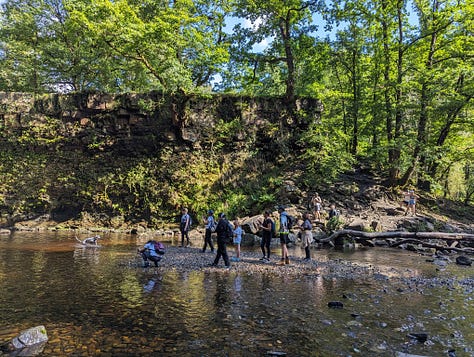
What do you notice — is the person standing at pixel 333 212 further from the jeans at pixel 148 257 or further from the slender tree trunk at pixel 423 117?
the jeans at pixel 148 257

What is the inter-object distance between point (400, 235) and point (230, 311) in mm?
14923

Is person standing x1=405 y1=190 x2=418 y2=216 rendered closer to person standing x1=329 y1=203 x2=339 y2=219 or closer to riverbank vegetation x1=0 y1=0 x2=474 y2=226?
riverbank vegetation x1=0 y1=0 x2=474 y2=226

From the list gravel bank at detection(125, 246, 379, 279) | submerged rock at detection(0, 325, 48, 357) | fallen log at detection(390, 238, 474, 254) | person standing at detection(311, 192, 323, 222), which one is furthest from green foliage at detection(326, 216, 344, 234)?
submerged rock at detection(0, 325, 48, 357)

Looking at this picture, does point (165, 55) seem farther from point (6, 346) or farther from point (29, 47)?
point (6, 346)

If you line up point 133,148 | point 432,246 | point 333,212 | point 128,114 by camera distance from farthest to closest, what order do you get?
point 128,114 < point 133,148 < point 333,212 < point 432,246

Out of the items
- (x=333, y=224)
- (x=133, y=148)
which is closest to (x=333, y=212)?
(x=333, y=224)

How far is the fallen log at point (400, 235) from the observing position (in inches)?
714

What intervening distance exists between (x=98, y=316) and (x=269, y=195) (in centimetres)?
1981

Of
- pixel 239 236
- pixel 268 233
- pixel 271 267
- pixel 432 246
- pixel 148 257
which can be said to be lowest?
pixel 432 246

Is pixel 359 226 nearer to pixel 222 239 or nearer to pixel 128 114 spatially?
pixel 222 239

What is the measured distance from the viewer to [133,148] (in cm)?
3030

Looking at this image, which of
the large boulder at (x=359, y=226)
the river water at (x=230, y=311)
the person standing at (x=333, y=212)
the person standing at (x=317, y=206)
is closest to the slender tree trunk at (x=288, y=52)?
the person standing at (x=317, y=206)

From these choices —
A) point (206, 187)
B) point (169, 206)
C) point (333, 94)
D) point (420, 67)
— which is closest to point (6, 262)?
point (169, 206)

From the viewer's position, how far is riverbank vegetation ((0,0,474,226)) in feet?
84.6
